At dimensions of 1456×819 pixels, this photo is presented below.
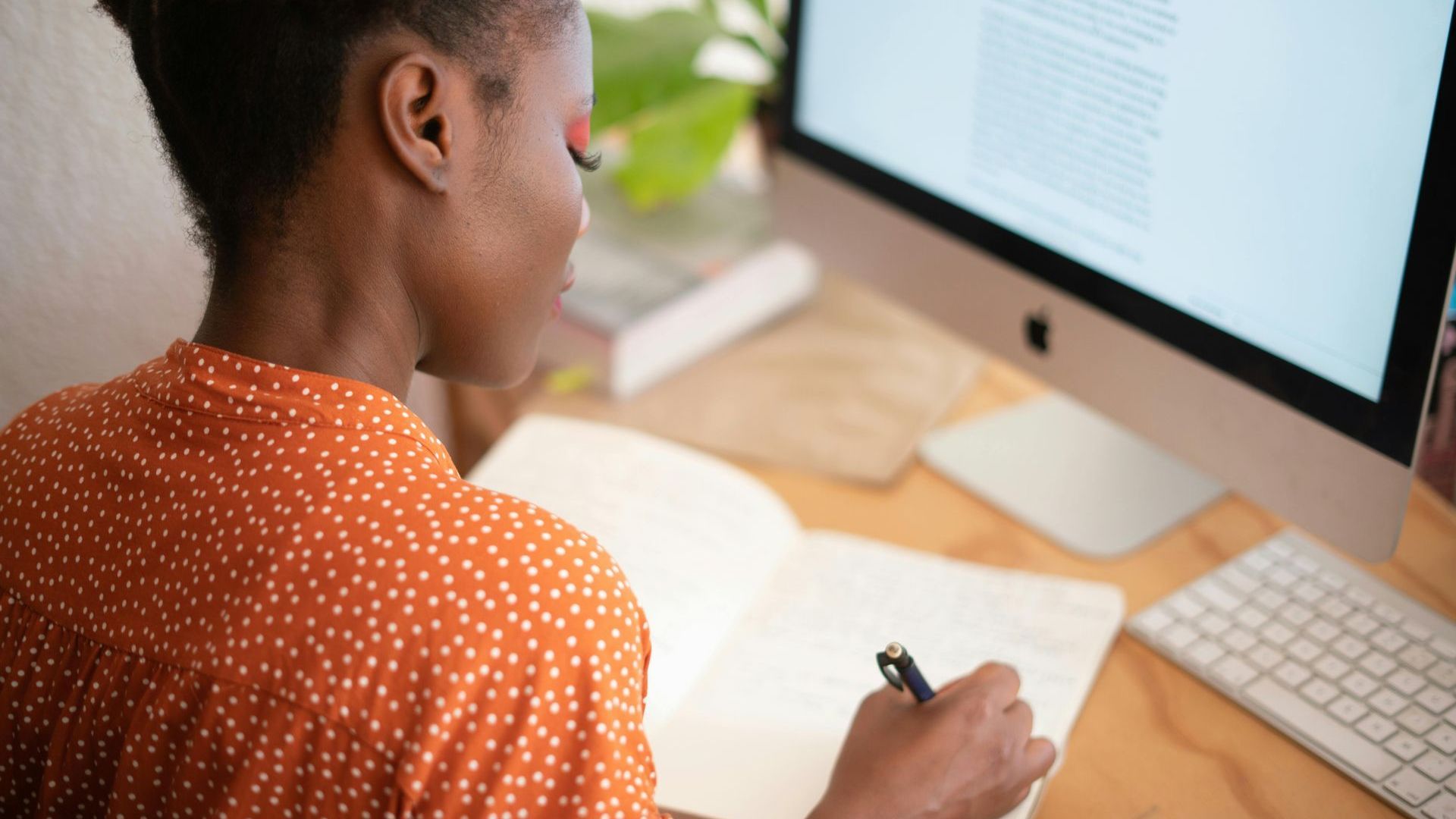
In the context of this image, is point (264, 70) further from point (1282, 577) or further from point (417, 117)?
point (1282, 577)

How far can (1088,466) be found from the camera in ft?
3.10

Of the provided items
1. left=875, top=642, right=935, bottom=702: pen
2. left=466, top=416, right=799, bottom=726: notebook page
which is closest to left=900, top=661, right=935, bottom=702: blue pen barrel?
left=875, top=642, right=935, bottom=702: pen

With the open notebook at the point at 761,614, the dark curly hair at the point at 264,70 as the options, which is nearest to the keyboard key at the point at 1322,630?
the open notebook at the point at 761,614

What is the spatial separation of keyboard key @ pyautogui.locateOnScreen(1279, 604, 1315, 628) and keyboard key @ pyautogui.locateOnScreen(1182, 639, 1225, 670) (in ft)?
0.15

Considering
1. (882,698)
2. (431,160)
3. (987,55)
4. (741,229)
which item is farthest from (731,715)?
(741,229)

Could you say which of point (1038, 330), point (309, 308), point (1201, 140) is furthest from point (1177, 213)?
point (309, 308)

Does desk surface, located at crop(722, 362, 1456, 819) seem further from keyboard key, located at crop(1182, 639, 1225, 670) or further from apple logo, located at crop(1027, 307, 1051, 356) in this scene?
apple logo, located at crop(1027, 307, 1051, 356)

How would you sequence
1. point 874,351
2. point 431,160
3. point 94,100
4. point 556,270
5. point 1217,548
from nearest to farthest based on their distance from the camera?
point 431,160, point 556,270, point 94,100, point 1217,548, point 874,351

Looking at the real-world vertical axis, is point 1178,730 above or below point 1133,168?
below

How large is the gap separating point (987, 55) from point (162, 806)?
65 centimetres

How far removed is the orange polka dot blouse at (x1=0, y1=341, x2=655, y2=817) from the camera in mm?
489

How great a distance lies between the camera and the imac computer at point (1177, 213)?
25.3 inches

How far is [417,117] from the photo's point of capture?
530 millimetres

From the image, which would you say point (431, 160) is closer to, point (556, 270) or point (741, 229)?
point (556, 270)
